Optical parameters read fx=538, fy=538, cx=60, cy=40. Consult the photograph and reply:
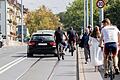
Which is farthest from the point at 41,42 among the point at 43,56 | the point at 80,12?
the point at 80,12

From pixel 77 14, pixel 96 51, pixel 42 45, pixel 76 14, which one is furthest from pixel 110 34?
pixel 76 14

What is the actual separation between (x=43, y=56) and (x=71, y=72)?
40.7ft

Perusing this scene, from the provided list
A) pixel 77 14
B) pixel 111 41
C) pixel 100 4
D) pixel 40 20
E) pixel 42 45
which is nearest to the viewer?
pixel 111 41

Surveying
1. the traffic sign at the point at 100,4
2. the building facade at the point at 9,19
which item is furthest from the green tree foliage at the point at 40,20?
the traffic sign at the point at 100,4

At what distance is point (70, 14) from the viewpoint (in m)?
122

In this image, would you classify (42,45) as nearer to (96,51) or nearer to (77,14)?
(96,51)

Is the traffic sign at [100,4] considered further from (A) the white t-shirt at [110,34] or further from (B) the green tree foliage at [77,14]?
(B) the green tree foliage at [77,14]

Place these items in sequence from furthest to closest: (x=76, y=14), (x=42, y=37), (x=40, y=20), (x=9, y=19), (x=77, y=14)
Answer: (x=40, y=20) < (x=9, y=19) < (x=76, y=14) < (x=77, y=14) < (x=42, y=37)

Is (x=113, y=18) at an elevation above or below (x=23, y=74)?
above

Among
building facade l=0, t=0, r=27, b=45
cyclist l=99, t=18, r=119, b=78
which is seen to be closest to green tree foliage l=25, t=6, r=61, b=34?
building facade l=0, t=0, r=27, b=45

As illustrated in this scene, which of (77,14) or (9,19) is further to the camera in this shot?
(9,19)

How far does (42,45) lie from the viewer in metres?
31.2

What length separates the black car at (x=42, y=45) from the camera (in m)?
31.0

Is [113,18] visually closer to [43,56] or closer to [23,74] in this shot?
[43,56]
